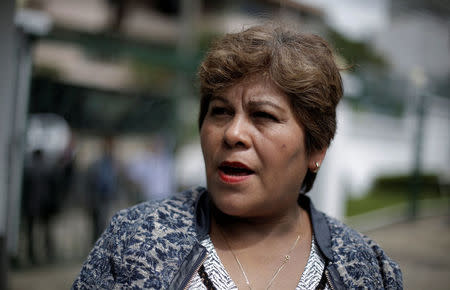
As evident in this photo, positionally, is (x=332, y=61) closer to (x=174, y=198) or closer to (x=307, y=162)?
(x=307, y=162)

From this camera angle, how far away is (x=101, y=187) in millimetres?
6277

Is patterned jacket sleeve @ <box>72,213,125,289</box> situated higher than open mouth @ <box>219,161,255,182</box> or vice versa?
open mouth @ <box>219,161,255,182</box>

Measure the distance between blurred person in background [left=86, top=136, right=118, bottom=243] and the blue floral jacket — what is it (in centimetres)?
474

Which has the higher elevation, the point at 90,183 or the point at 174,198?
the point at 174,198

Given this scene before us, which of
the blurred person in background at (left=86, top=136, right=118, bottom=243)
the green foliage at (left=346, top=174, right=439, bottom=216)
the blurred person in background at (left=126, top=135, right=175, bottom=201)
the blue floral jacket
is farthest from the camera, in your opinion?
the green foliage at (left=346, top=174, right=439, bottom=216)

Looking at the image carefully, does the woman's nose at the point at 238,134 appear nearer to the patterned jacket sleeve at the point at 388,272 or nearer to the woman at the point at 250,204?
the woman at the point at 250,204

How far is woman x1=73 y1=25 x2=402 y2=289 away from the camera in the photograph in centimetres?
152

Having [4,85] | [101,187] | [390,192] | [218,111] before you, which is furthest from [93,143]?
[390,192]

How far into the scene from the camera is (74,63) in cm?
612

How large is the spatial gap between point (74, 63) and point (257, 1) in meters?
13.5

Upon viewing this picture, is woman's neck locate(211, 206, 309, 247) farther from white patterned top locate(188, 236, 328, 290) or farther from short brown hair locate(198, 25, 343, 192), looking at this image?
short brown hair locate(198, 25, 343, 192)

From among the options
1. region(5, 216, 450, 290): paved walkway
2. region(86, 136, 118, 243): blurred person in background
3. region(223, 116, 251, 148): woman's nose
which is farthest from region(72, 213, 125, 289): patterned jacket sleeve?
region(86, 136, 118, 243): blurred person in background

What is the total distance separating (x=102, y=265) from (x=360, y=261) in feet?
3.27

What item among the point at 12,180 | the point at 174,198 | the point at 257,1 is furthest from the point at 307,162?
the point at 257,1
